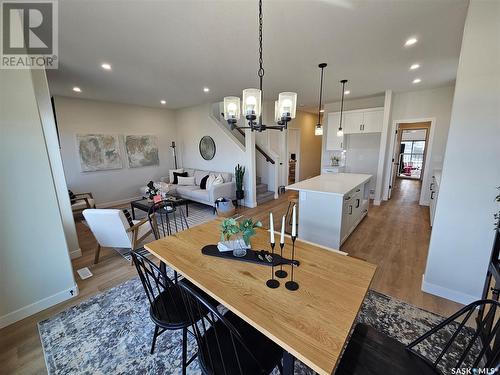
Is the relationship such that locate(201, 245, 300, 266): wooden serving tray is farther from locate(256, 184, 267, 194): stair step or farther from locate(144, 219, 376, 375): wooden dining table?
locate(256, 184, 267, 194): stair step

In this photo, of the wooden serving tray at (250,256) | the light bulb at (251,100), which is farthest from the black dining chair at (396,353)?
the light bulb at (251,100)

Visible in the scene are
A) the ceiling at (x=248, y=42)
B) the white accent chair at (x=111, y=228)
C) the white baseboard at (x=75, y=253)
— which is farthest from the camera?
the white baseboard at (x=75, y=253)

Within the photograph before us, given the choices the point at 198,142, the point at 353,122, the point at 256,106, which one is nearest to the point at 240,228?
the point at 256,106

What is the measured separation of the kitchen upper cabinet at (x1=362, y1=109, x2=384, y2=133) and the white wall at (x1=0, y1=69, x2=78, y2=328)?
606 centimetres

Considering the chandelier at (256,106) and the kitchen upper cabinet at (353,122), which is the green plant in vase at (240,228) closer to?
the chandelier at (256,106)

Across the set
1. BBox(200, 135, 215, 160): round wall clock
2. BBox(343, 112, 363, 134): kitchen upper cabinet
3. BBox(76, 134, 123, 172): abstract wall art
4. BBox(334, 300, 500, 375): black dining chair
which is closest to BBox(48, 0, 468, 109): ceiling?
BBox(343, 112, 363, 134): kitchen upper cabinet

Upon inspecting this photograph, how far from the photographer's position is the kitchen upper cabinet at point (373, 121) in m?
5.14

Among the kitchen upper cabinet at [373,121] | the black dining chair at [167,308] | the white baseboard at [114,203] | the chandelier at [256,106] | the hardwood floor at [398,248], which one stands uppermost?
the kitchen upper cabinet at [373,121]

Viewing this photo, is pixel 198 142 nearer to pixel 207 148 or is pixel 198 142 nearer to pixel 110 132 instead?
pixel 207 148

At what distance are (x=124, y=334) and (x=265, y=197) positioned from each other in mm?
4563

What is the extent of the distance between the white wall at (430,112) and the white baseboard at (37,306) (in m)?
6.46

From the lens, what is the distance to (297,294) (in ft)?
3.87

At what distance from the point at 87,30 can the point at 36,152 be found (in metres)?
1.36

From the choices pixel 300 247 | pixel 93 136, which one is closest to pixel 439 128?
pixel 300 247
